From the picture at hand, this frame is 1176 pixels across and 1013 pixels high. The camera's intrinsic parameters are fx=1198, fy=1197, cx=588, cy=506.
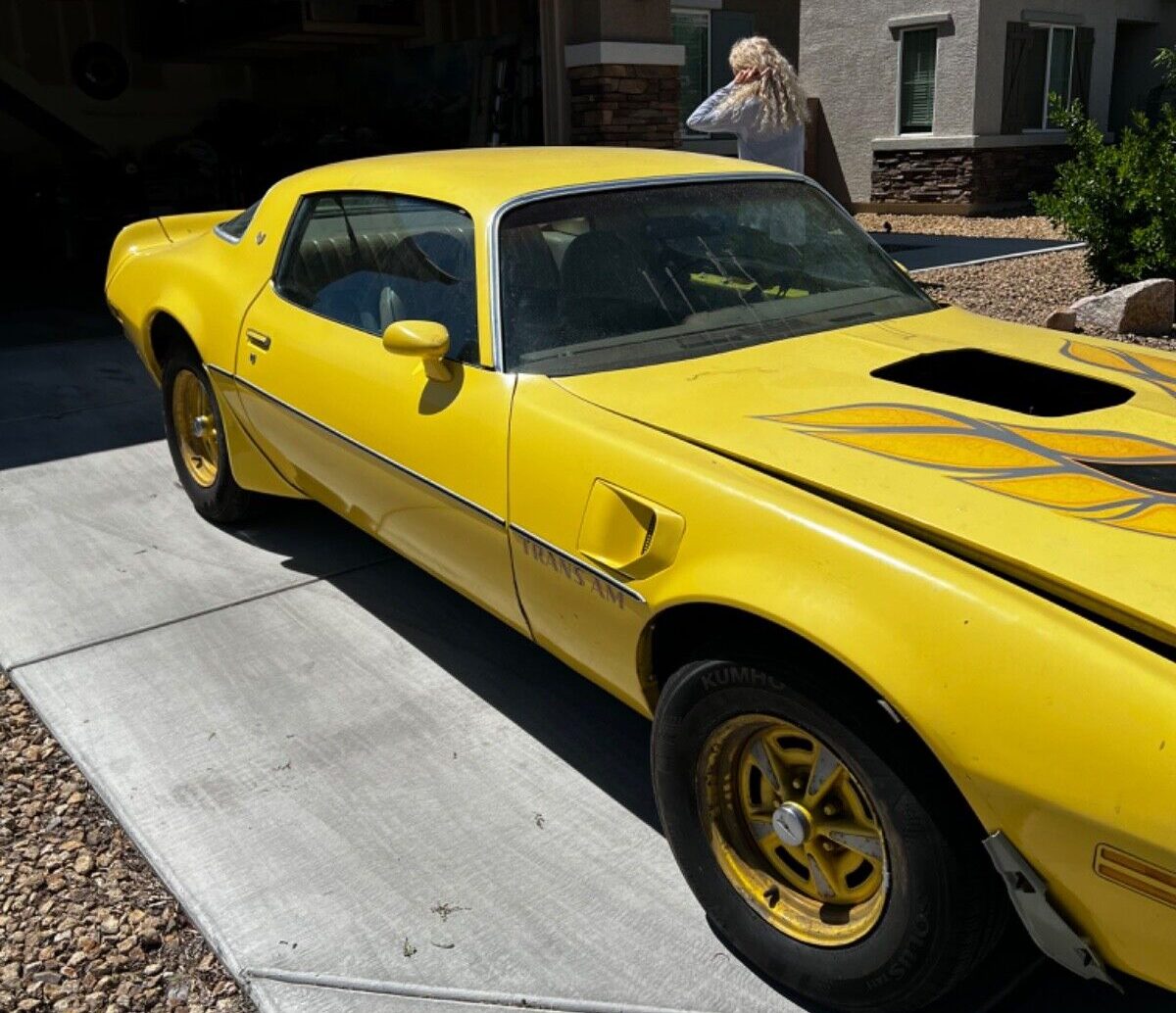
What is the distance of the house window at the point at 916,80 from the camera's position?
1605 centimetres

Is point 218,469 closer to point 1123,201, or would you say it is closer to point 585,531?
point 585,531

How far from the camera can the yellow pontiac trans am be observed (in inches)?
70.8

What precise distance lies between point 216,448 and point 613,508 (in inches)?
100

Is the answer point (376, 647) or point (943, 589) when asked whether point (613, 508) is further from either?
point (376, 647)

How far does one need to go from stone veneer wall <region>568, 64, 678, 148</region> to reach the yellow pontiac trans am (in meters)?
5.89

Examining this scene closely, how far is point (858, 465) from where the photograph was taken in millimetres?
2256

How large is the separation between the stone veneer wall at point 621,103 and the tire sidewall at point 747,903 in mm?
7980

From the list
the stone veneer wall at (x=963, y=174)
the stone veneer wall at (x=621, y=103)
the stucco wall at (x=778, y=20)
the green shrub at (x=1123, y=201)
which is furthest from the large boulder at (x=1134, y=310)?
the stucco wall at (x=778, y=20)

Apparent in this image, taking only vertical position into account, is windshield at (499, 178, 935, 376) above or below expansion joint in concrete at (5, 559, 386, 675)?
above

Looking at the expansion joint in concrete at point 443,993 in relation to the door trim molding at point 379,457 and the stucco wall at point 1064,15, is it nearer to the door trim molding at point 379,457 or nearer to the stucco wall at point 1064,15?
the door trim molding at point 379,457

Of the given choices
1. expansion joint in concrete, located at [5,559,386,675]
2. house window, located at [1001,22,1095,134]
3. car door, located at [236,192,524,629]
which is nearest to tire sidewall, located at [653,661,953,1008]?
car door, located at [236,192,524,629]

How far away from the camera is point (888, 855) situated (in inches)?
80.0

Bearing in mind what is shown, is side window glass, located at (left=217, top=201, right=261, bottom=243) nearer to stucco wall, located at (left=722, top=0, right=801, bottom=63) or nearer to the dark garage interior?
the dark garage interior

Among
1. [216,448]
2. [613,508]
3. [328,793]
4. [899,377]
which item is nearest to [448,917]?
[328,793]
